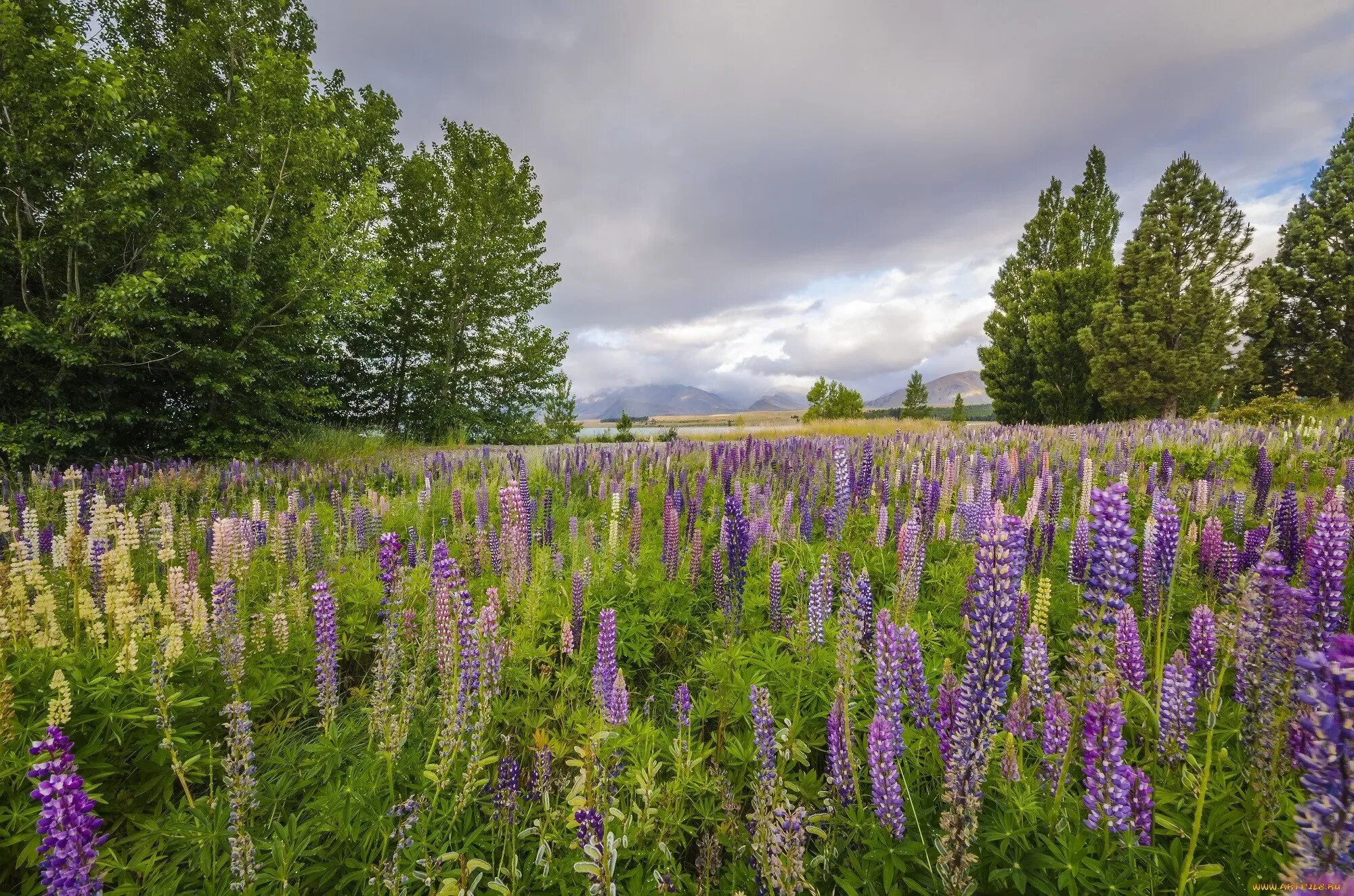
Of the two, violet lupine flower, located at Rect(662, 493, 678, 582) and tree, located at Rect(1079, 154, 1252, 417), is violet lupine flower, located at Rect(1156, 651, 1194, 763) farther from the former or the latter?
tree, located at Rect(1079, 154, 1252, 417)

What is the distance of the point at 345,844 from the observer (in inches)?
92.1

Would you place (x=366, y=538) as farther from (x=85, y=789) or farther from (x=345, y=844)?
(x=345, y=844)

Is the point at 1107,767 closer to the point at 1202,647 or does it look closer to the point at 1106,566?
the point at 1106,566

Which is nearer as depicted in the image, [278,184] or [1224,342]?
[278,184]

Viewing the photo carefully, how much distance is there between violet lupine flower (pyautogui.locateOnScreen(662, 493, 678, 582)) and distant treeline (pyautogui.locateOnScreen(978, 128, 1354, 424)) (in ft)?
130

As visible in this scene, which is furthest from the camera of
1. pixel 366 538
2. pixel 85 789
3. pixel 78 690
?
pixel 366 538

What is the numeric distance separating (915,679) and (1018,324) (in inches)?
1852

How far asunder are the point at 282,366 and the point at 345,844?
19.6 meters

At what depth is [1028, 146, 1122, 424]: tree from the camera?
36.8 meters

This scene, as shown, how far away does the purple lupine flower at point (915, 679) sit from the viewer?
243cm

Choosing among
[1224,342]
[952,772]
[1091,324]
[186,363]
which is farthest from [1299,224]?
[186,363]

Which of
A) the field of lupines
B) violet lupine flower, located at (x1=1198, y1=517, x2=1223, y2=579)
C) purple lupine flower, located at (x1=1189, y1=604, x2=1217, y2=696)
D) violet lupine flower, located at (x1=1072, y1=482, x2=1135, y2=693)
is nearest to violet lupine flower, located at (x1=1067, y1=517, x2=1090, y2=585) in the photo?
the field of lupines

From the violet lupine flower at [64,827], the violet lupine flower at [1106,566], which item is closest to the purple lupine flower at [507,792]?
the violet lupine flower at [64,827]

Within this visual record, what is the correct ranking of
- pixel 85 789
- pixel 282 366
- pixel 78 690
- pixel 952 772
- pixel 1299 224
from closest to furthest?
pixel 952 772
pixel 85 789
pixel 78 690
pixel 282 366
pixel 1299 224
